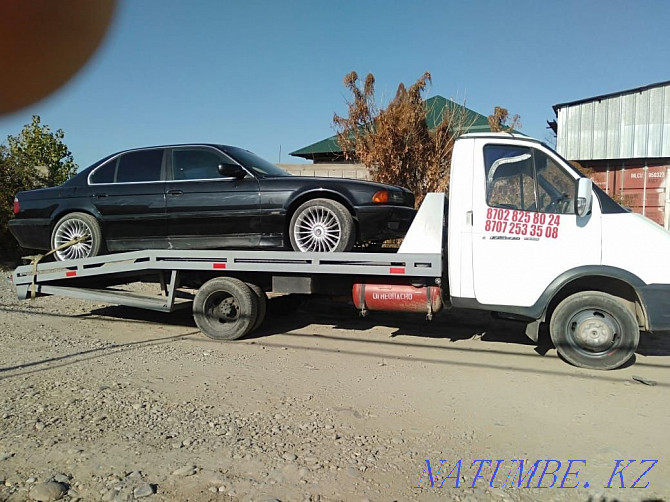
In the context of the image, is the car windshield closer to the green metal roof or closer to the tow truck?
the tow truck

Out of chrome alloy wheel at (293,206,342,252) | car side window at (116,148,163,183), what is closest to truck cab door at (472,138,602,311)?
chrome alloy wheel at (293,206,342,252)

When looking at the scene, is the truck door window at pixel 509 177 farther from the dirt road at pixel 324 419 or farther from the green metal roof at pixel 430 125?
the green metal roof at pixel 430 125

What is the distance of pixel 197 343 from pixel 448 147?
24.6 ft

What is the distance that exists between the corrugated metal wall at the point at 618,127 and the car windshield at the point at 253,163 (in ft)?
46.1

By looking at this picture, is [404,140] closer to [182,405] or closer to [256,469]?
[182,405]

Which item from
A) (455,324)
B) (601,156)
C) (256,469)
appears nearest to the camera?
(256,469)

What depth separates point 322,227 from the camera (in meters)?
5.86

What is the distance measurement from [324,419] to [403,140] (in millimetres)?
8155

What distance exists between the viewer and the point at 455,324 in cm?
703

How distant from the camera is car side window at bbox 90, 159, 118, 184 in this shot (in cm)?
651

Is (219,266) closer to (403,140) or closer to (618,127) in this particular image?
(403,140)

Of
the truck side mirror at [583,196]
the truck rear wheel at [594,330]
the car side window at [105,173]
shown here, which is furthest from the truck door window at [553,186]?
the car side window at [105,173]

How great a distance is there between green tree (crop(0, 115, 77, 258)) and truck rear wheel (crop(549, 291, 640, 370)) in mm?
12844

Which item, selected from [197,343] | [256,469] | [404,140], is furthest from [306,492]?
[404,140]
